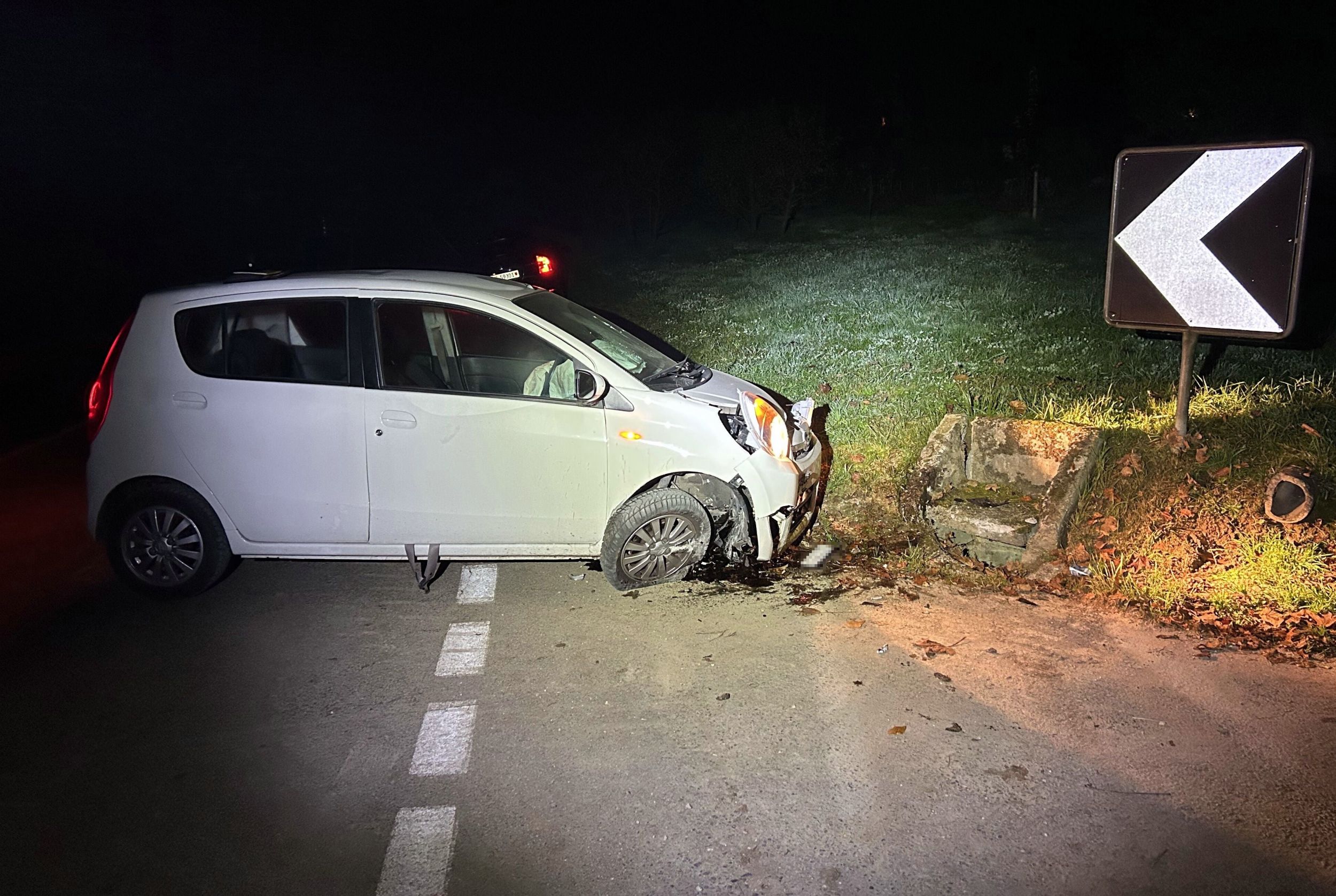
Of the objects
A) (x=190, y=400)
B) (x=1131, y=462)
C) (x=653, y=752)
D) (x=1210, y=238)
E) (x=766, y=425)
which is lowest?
(x=653, y=752)

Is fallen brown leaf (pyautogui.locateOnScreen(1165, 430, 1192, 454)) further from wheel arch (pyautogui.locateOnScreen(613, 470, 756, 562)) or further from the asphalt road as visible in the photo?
wheel arch (pyautogui.locateOnScreen(613, 470, 756, 562))

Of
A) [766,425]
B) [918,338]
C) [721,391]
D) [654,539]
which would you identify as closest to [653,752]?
[654,539]

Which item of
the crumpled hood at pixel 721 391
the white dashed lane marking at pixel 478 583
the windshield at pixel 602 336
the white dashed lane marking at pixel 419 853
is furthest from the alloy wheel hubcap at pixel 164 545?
the crumpled hood at pixel 721 391

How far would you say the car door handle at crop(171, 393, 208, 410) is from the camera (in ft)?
17.2

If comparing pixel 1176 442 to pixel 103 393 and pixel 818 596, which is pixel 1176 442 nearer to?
pixel 818 596

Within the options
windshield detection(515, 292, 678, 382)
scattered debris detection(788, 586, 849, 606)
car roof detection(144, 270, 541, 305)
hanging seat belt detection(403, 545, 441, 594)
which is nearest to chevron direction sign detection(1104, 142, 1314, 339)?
scattered debris detection(788, 586, 849, 606)

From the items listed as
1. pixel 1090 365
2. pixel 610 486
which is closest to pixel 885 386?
pixel 1090 365

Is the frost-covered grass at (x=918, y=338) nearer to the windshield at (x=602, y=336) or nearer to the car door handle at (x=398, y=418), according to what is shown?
the windshield at (x=602, y=336)

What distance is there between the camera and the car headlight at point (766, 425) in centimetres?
549

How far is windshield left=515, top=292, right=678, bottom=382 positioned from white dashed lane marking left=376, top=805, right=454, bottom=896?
2637 mm

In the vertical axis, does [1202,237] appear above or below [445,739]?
above

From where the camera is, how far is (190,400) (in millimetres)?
5254

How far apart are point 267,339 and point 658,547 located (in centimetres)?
246

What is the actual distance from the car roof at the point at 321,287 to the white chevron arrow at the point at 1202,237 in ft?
12.2
